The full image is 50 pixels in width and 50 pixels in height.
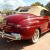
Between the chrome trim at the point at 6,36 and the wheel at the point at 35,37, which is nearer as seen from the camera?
the chrome trim at the point at 6,36

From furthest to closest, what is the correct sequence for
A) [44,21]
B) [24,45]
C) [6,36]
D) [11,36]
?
1. [44,21]
2. [24,45]
3. [6,36]
4. [11,36]

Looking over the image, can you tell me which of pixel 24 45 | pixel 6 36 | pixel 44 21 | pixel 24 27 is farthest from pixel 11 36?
pixel 44 21

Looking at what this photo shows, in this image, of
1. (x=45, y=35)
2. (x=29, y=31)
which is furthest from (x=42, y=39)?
(x=29, y=31)

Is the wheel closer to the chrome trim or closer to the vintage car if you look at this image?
the vintage car

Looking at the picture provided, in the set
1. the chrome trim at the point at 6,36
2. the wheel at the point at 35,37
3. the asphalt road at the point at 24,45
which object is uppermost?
the chrome trim at the point at 6,36

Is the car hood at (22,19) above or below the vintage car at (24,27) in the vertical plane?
above

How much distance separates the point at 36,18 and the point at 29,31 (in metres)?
0.85

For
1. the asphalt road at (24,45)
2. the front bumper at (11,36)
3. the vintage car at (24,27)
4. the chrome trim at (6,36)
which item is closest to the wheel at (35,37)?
the vintage car at (24,27)

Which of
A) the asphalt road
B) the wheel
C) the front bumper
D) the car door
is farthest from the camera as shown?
the car door

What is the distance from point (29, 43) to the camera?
6.97m

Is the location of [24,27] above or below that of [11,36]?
above

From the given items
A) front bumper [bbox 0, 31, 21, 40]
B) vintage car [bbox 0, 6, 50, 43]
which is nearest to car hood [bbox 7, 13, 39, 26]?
vintage car [bbox 0, 6, 50, 43]

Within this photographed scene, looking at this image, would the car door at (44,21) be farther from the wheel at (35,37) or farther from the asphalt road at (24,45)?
the asphalt road at (24,45)

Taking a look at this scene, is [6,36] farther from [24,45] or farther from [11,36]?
[24,45]
